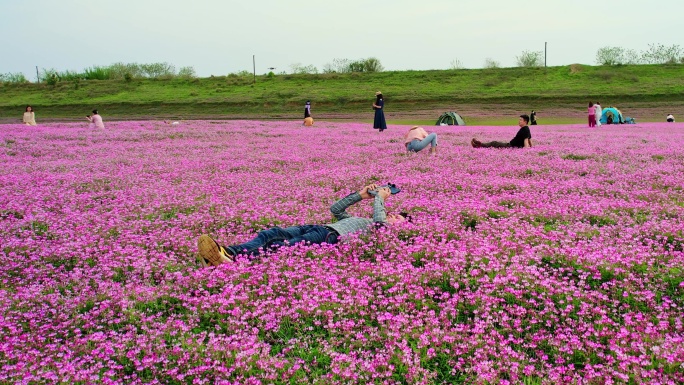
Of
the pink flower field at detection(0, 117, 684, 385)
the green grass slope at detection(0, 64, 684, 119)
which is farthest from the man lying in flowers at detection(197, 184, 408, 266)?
the green grass slope at detection(0, 64, 684, 119)

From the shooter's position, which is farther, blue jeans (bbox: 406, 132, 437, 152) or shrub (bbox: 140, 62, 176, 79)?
shrub (bbox: 140, 62, 176, 79)

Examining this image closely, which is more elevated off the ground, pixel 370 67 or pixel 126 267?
pixel 370 67

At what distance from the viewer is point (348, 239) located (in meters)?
7.12

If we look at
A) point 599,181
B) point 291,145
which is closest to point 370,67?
point 291,145

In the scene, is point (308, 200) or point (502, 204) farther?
point (308, 200)

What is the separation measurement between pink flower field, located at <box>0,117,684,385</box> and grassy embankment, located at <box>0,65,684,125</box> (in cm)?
4360

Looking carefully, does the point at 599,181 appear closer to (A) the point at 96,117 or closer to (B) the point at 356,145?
(B) the point at 356,145

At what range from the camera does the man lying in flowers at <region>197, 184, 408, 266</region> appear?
621 centimetres

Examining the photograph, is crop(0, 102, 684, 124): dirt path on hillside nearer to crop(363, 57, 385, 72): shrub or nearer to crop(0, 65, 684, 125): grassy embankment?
crop(0, 65, 684, 125): grassy embankment

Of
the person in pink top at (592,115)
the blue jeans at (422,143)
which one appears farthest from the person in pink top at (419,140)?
the person in pink top at (592,115)

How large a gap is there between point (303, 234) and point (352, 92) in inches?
2684

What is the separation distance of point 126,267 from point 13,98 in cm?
9009

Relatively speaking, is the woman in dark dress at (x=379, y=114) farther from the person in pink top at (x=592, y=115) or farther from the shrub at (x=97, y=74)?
the shrub at (x=97, y=74)

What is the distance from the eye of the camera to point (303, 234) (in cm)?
718
